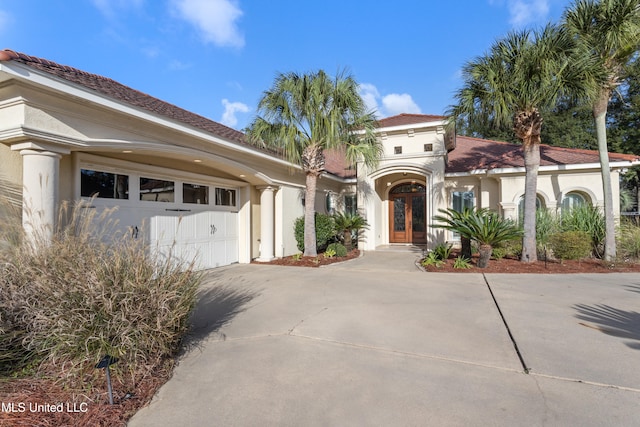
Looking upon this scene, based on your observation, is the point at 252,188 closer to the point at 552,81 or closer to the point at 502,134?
the point at 552,81

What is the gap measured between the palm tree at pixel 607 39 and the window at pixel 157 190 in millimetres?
12347

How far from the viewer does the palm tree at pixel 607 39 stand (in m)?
8.81

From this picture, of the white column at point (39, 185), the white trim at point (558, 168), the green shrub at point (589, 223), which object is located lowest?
the green shrub at point (589, 223)

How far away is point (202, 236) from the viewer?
9656 millimetres

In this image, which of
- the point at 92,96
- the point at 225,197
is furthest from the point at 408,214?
the point at 92,96

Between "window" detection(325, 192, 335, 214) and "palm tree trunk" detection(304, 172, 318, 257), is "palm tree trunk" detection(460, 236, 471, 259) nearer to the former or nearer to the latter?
"palm tree trunk" detection(304, 172, 318, 257)

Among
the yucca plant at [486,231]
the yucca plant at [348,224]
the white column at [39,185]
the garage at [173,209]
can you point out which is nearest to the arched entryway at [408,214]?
the yucca plant at [348,224]

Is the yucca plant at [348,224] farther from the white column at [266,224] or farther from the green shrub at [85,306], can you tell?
the green shrub at [85,306]

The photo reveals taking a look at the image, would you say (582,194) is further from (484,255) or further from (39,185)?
(39,185)

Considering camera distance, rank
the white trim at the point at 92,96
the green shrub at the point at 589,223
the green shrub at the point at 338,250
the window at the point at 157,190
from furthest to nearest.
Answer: the green shrub at the point at 338,250 < the green shrub at the point at 589,223 < the window at the point at 157,190 < the white trim at the point at 92,96

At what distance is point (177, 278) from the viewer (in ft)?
12.0

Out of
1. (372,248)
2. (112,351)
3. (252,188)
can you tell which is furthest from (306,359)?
(372,248)

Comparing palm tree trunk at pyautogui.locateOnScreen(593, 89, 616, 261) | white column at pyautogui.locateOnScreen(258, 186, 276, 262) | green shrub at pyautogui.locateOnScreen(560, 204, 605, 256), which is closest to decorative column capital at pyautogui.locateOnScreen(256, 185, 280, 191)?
white column at pyautogui.locateOnScreen(258, 186, 276, 262)

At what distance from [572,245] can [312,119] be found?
913 centimetres
